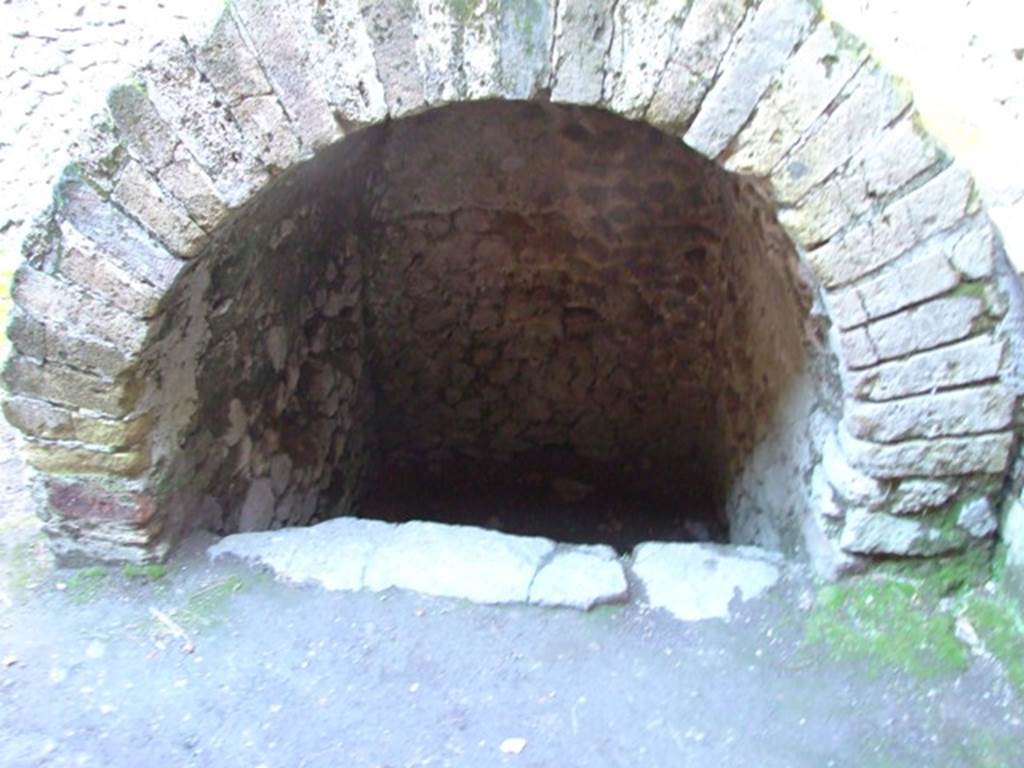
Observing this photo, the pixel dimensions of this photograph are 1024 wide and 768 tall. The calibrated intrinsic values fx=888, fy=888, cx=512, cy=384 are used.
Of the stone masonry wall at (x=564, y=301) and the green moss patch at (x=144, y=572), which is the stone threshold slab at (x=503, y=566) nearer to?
the green moss patch at (x=144, y=572)

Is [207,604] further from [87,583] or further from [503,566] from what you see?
[503,566]

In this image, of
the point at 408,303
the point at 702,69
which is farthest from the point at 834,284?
the point at 408,303

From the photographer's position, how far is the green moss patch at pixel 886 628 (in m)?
2.21

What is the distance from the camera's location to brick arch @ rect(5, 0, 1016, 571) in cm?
200

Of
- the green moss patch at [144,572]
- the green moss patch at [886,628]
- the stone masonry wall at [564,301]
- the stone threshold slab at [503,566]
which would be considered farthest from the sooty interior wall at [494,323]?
the green moss patch at [886,628]

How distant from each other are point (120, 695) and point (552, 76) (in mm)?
1842

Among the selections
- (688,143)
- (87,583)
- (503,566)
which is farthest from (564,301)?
(87,583)

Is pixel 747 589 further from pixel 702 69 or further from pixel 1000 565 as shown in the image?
pixel 702 69

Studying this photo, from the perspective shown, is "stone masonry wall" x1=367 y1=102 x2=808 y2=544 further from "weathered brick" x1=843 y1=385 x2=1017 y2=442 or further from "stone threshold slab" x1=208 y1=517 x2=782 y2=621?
"weathered brick" x1=843 y1=385 x2=1017 y2=442

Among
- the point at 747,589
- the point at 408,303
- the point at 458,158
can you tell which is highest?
the point at 458,158

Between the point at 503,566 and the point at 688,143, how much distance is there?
1.25m

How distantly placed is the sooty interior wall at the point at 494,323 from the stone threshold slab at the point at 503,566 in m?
0.47

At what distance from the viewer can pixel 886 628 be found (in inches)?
90.1

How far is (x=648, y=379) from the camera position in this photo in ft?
14.3
